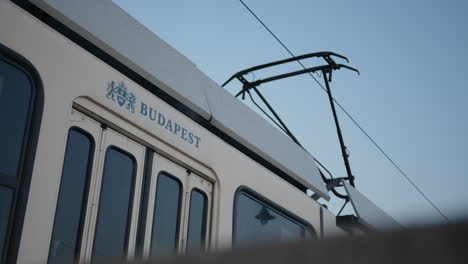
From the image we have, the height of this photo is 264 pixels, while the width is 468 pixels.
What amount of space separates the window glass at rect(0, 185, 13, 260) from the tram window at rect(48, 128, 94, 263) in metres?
0.27

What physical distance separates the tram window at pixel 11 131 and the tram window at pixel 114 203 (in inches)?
21.2

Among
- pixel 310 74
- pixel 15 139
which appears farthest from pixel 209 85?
pixel 310 74

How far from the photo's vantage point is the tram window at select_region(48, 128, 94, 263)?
2.47m

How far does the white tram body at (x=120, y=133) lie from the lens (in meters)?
2.37

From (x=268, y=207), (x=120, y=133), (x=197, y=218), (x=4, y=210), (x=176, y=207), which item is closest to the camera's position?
(x=4, y=210)

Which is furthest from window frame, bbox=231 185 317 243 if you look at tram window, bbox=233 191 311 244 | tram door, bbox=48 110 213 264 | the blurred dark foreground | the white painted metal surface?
the blurred dark foreground

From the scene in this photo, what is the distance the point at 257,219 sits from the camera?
410cm

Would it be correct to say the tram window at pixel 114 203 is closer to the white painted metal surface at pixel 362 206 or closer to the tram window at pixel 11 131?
the tram window at pixel 11 131

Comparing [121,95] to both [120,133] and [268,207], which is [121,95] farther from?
[268,207]

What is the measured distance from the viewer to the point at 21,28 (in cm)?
244

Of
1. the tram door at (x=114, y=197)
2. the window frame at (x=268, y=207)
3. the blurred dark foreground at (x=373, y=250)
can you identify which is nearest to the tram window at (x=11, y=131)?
the tram door at (x=114, y=197)

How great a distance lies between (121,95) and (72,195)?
2.14ft

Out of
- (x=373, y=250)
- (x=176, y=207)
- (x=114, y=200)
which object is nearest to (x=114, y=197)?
(x=114, y=200)

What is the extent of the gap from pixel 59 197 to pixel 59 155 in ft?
0.59
